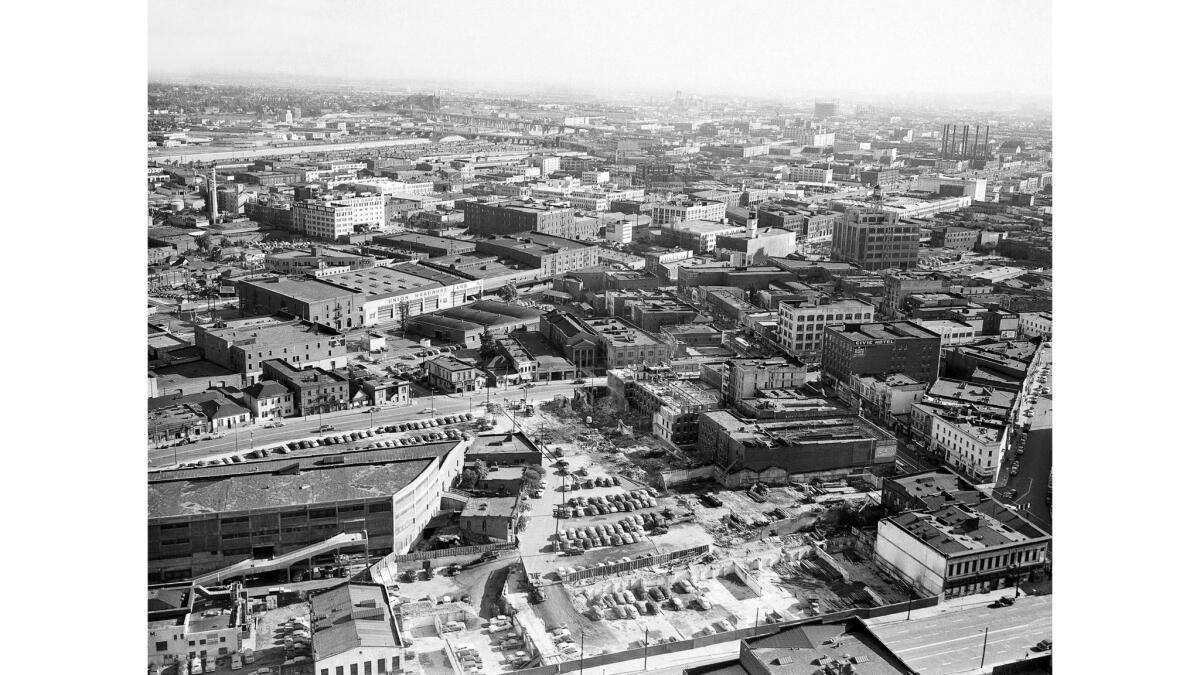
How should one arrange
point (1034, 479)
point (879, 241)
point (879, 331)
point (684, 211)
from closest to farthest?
point (1034, 479) < point (879, 331) < point (879, 241) < point (684, 211)

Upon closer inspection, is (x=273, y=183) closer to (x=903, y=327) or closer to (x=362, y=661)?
(x=903, y=327)

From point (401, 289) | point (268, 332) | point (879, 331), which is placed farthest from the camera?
point (401, 289)

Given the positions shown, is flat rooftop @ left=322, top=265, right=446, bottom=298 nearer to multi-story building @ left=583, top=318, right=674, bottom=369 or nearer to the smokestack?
multi-story building @ left=583, top=318, right=674, bottom=369

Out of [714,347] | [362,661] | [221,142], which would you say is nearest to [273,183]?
[221,142]

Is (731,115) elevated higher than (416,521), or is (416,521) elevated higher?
(731,115)

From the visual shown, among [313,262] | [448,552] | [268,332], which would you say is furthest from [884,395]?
[313,262]

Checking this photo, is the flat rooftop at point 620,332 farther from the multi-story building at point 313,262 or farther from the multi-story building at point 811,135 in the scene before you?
the multi-story building at point 811,135

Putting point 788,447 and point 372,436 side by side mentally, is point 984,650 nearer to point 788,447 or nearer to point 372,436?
point 788,447
